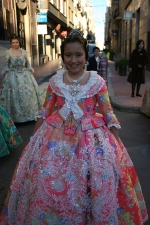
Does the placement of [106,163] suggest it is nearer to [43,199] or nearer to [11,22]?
[43,199]

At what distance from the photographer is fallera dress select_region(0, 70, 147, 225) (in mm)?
1833

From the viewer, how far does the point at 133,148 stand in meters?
4.25

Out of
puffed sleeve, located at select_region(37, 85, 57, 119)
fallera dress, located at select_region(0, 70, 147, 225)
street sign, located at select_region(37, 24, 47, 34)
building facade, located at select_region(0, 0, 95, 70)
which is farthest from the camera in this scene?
street sign, located at select_region(37, 24, 47, 34)

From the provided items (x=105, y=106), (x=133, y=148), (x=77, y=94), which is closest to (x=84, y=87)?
(x=77, y=94)

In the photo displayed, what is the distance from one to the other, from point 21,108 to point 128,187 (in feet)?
13.2

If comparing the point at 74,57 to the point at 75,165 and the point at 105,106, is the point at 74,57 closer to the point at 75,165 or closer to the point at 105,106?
the point at 105,106

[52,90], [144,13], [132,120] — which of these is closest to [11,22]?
[144,13]

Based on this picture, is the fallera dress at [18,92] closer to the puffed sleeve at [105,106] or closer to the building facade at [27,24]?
the puffed sleeve at [105,106]

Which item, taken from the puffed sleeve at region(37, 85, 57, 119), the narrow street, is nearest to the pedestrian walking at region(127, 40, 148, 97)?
the narrow street

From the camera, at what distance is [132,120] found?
588cm

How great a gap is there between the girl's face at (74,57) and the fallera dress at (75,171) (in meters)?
0.15

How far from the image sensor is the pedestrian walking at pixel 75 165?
6.02 ft

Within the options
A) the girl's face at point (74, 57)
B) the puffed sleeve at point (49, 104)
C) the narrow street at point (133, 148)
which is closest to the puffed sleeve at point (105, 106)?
the girl's face at point (74, 57)

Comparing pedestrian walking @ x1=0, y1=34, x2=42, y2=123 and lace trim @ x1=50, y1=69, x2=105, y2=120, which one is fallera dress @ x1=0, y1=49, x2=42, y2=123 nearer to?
pedestrian walking @ x1=0, y1=34, x2=42, y2=123
